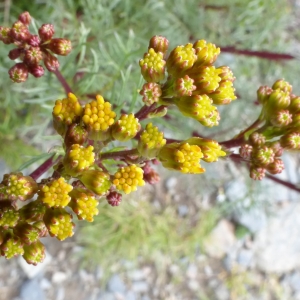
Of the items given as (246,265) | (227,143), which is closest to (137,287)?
(246,265)

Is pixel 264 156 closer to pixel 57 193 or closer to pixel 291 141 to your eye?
pixel 291 141

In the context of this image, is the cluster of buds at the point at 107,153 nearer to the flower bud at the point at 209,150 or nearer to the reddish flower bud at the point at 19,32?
the flower bud at the point at 209,150

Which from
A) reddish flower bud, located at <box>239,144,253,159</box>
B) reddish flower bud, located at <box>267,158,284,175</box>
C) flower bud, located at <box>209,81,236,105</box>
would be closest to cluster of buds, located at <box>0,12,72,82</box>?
flower bud, located at <box>209,81,236,105</box>

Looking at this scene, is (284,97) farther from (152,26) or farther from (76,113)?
(152,26)

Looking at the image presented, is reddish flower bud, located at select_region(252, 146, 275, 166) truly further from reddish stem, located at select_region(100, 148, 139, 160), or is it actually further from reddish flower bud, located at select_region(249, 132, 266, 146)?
reddish stem, located at select_region(100, 148, 139, 160)

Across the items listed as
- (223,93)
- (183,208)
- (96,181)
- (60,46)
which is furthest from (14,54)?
(183,208)

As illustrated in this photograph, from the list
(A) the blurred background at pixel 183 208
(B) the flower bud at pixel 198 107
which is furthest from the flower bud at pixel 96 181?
(A) the blurred background at pixel 183 208
